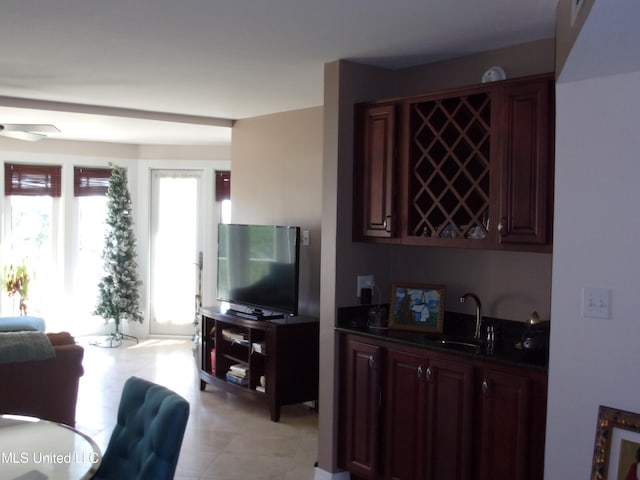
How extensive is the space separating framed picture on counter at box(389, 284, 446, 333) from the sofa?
2.17 metres

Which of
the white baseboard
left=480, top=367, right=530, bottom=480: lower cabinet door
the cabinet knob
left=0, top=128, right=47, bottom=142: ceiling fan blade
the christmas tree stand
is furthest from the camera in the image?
the christmas tree stand

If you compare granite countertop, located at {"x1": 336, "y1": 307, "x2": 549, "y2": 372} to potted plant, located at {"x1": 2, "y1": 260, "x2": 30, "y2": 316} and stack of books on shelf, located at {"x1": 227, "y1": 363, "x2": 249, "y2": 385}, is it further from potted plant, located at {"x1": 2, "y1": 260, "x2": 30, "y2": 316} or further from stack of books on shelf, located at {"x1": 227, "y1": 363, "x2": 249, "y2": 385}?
potted plant, located at {"x1": 2, "y1": 260, "x2": 30, "y2": 316}

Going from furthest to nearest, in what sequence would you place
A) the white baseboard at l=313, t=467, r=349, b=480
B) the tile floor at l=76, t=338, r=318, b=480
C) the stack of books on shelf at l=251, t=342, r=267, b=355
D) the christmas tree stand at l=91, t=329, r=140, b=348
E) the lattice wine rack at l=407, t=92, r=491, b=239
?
the christmas tree stand at l=91, t=329, r=140, b=348, the stack of books on shelf at l=251, t=342, r=267, b=355, the tile floor at l=76, t=338, r=318, b=480, the white baseboard at l=313, t=467, r=349, b=480, the lattice wine rack at l=407, t=92, r=491, b=239

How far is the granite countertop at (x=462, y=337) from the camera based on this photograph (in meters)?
3.07

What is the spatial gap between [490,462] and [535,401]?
0.40m

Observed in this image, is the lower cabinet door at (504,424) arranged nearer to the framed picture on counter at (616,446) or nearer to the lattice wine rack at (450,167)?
the framed picture on counter at (616,446)

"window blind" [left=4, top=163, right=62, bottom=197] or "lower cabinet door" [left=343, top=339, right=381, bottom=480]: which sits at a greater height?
"window blind" [left=4, top=163, right=62, bottom=197]

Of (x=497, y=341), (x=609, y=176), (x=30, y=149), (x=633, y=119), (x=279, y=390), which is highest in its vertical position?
(x=30, y=149)

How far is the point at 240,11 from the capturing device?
303 cm

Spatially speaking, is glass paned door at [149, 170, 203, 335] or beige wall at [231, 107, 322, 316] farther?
glass paned door at [149, 170, 203, 335]

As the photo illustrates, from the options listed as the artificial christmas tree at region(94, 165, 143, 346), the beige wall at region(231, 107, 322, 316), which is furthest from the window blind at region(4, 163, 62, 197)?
the beige wall at region(231, 107, 322, 316)

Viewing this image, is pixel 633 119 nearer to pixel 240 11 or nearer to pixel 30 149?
pixel 240 11

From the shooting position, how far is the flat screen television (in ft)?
17.1

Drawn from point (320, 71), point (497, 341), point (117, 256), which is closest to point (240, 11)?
point (320, 71)
